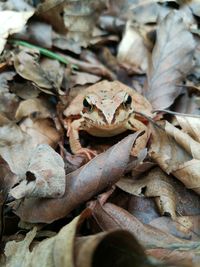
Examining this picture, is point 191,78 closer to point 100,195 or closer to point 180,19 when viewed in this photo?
point 180,19

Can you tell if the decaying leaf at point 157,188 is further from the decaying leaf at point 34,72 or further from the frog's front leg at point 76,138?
the decaying leaf at point 34,72

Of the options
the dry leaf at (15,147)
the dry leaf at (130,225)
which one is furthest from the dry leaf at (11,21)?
the dry leaf at (130,225)

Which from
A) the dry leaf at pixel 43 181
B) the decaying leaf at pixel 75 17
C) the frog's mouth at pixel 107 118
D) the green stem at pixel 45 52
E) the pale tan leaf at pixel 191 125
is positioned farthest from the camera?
the decaying leaf at pixel 75 17

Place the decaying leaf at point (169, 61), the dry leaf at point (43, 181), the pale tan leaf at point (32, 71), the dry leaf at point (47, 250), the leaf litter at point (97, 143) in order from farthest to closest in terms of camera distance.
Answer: the decaying leaf at point (169, 61) → the pale tan leaf at point (32, 71) → the dry leaf at point (43, 181) → the leaf litter at point (97, 143) → the dry leaf at point (47, 250)

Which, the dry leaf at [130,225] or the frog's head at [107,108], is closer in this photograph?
the dry leaf at [130,225]

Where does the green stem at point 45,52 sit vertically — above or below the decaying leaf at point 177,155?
above

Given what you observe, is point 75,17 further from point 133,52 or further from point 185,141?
point 185,141

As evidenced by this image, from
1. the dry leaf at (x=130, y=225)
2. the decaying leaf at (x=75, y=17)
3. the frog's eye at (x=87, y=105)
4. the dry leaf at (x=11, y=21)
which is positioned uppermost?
the dry leaf at (x=11, y=21)

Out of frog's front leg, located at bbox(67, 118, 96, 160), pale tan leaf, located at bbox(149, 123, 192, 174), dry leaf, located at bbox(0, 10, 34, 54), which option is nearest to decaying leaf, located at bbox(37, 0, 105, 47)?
dry leaf, located at bbox(0, 10, 34, 54)
